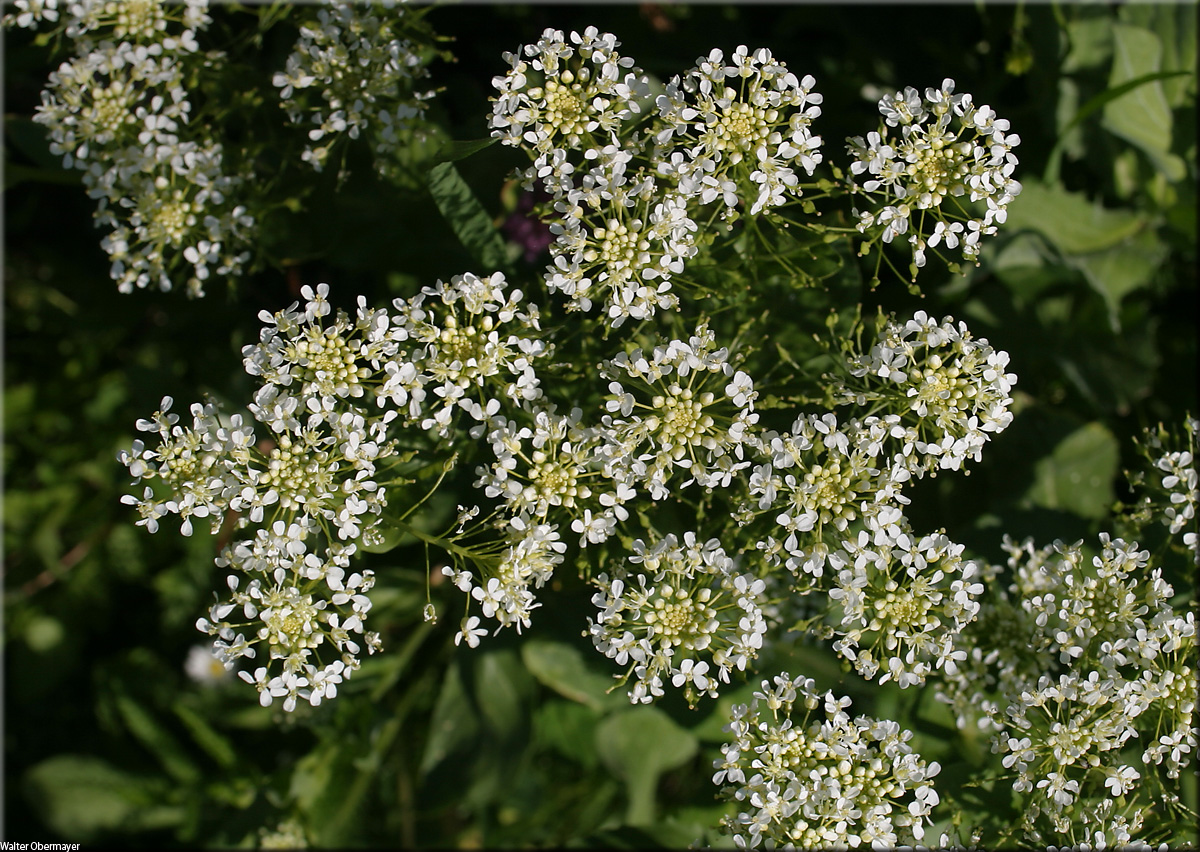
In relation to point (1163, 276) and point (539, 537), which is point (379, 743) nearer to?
point (539, 537)

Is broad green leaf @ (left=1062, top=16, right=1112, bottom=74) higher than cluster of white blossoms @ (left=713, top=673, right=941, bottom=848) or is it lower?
higher

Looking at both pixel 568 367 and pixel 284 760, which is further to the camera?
pixel 284 760

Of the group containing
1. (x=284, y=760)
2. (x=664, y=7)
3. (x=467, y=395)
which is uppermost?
(x=664, y=7)

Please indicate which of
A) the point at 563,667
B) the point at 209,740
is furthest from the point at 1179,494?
the point at 209,740

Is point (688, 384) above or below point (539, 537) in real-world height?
above

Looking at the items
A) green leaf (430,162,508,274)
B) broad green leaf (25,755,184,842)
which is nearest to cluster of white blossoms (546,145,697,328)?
green leaf (430,162,508,274)

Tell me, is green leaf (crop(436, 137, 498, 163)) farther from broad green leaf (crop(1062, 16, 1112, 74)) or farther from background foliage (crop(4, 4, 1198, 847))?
broad green leaf (crop(1062, 16, 1112, 74))

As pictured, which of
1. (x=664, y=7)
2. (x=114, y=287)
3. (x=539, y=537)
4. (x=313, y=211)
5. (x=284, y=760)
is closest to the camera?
(x=539, y=537)

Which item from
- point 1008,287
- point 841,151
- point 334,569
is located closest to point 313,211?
point 334,569
